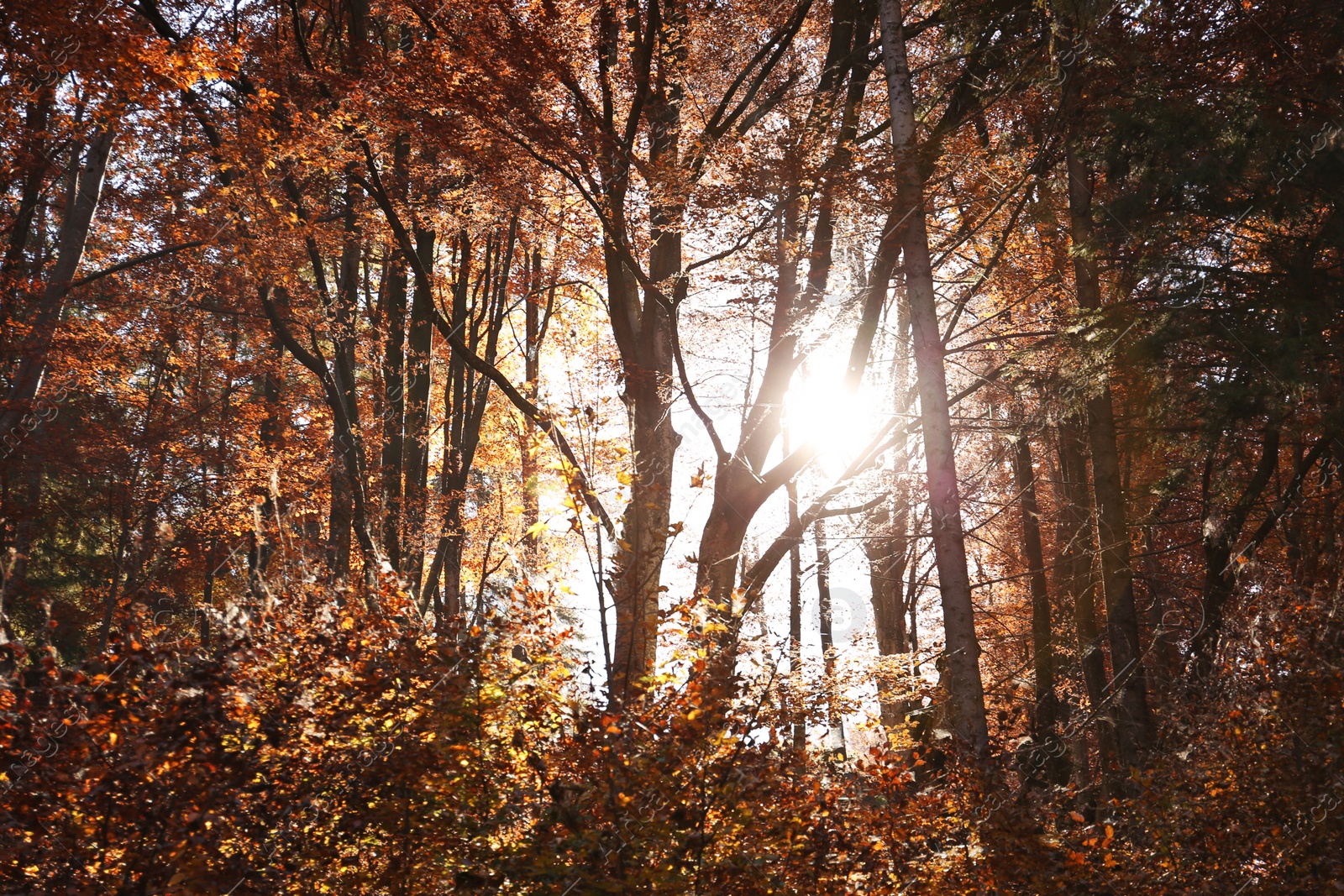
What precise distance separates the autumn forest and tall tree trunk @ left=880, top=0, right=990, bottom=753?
0.12 feet

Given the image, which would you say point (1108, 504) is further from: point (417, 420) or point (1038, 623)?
point (417, 420)

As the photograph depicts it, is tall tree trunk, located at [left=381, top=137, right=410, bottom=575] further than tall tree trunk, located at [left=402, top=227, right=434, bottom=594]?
No

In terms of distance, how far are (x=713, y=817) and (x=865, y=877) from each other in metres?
1.14

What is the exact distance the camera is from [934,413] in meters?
6.69

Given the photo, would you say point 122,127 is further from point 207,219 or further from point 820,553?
point 820,553

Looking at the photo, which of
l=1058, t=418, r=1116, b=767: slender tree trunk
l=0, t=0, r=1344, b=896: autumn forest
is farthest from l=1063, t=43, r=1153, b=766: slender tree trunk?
l=1058, t=418, r=1116, b=767: slender tree trunk

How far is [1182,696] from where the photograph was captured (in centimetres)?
601

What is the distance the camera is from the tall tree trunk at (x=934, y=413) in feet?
20.5

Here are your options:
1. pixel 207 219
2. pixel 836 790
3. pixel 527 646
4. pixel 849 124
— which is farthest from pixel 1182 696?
pixel 207 219

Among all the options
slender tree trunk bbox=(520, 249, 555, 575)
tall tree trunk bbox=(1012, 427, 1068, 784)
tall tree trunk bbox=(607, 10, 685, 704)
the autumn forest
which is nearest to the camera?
the autumn forest

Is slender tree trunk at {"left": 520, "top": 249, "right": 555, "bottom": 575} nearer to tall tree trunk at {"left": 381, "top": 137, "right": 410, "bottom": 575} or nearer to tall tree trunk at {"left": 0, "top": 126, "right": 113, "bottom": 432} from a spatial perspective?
tall tree trunk at {"left": 381, "top": 137, "right": 410, "bottom": 575}

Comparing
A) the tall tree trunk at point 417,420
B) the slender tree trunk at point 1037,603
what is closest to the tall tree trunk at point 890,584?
the slender tree trunk at point 1037,603

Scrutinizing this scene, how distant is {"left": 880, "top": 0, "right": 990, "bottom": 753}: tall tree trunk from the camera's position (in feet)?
20.5

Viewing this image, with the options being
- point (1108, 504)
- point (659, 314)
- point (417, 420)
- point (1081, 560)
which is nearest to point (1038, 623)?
point (1081, 560)
